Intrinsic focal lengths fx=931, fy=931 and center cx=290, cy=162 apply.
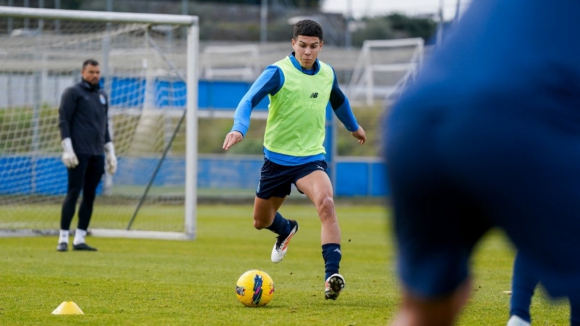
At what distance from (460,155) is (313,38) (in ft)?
18.2

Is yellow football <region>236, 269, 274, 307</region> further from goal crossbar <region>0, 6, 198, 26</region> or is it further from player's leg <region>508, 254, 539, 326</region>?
goal crossbar <region>0, 6, 198, 26</region>

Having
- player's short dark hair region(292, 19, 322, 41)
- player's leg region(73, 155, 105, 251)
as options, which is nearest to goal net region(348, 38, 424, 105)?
player's leg region(73, 155, 105, 251)

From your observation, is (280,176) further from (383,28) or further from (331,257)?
(383,28)

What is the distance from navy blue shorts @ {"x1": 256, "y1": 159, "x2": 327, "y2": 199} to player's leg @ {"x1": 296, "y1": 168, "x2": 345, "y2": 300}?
2 cm

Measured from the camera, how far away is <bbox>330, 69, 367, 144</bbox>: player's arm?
7906 mm

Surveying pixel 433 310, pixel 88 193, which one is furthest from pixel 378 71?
pixel 433 310

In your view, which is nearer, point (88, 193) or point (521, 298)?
point (521, 298)

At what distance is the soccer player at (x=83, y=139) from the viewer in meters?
11.2

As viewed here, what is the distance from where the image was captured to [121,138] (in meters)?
15.3

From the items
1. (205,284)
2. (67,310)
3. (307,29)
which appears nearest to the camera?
(67,310)

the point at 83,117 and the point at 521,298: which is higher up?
the point at 521,298

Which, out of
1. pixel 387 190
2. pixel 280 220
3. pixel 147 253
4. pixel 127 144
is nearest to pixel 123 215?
pixel 127 144

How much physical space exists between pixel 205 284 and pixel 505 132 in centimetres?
595

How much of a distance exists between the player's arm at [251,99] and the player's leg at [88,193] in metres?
4.48
